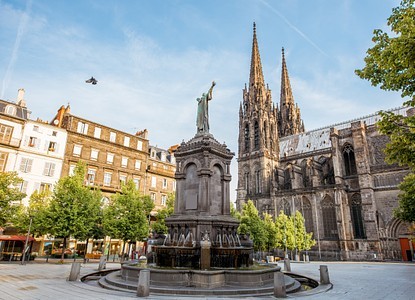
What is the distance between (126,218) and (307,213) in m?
34.6

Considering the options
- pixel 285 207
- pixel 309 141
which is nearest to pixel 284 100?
pixel 309 141

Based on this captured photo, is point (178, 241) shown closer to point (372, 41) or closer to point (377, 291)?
point (377, 291)

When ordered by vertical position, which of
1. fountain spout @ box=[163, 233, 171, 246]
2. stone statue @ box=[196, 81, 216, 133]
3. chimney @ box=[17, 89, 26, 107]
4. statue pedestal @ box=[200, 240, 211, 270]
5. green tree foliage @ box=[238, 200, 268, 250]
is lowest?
statue pedestal @ box=[200, 240, 211, 270]

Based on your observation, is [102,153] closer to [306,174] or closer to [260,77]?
[306,174]

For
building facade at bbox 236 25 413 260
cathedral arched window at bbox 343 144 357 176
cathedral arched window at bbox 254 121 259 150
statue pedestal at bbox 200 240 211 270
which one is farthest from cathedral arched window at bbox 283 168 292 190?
statue pedestal at bbox 200 240 211 270

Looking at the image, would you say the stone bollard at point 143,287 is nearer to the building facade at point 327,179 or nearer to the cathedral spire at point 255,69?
the building facade at point 327,179

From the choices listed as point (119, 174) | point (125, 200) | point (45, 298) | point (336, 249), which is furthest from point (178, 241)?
point (336, 249)

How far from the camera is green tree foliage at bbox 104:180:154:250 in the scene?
89.6ft

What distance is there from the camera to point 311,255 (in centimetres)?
4547

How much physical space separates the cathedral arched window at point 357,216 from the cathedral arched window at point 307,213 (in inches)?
264

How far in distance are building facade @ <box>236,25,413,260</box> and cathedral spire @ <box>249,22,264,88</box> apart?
0.31m

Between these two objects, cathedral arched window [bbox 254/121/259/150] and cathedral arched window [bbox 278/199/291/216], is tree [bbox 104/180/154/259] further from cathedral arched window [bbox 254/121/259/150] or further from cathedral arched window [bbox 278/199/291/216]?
cathedral arched window [bbox 254/121/259/150]

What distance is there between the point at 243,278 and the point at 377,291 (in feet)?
17.7

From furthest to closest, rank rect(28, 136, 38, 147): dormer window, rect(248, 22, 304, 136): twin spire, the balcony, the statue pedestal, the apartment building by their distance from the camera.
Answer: rect(248, 22, 304, 136): twin spire, the apartment building, rect(28, 136, 38, 147): dormer window, the balcony, the statue pedestal
